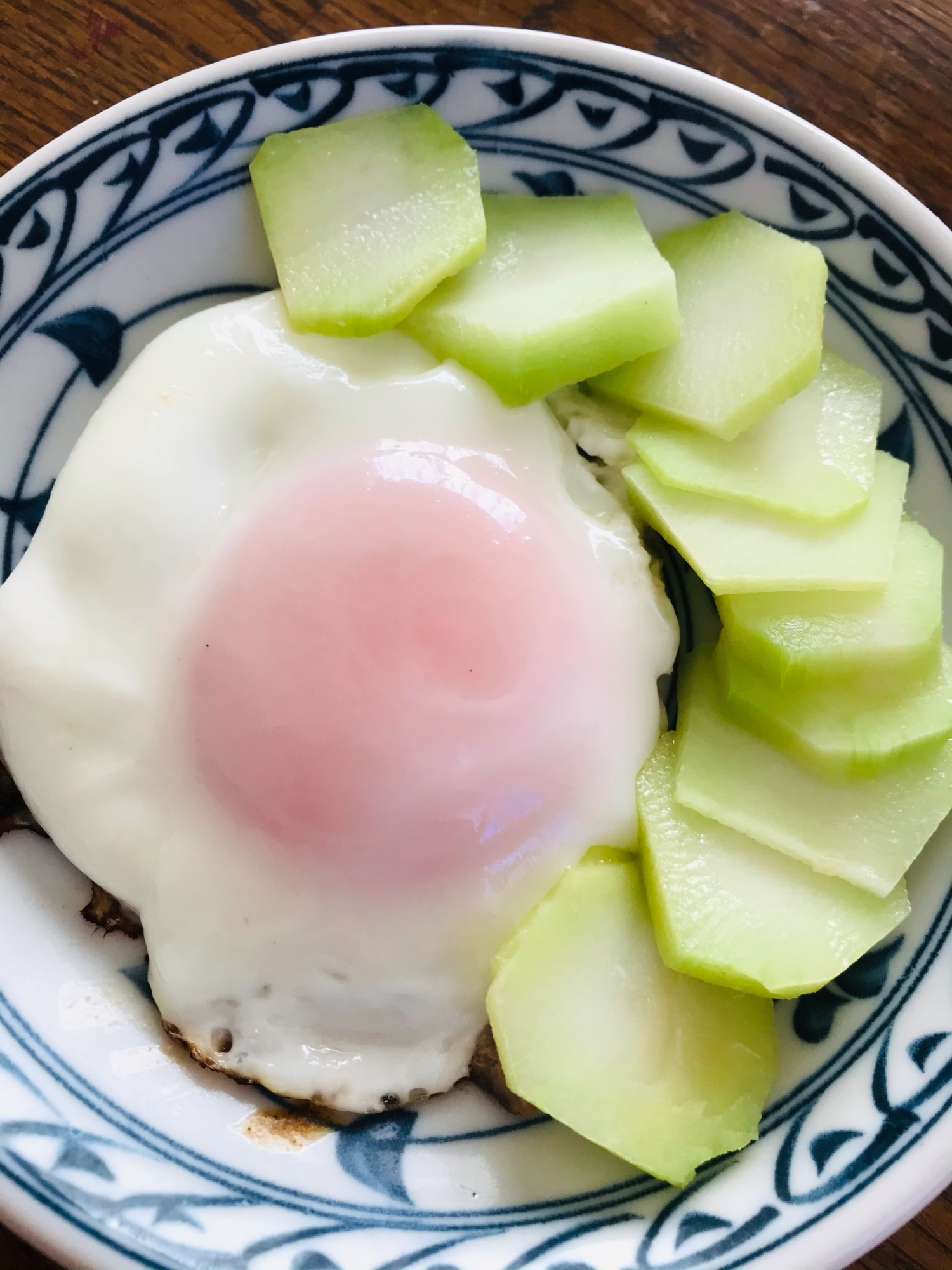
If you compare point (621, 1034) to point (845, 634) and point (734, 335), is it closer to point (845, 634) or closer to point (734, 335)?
point (845, 634)

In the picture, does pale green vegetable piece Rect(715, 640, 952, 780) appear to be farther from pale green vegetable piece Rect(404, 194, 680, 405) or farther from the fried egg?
pale green vegetable piece Rect(404, 194, 680, 405)

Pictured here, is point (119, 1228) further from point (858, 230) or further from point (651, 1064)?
point (858, 230)

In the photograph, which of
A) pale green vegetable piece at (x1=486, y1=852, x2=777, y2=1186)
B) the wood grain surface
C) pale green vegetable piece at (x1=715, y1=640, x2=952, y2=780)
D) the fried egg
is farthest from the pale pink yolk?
the wood grain surface

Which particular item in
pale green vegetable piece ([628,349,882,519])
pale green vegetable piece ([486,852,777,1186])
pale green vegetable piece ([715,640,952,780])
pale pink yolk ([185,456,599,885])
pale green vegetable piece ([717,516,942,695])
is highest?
pale green vegetable piece ([628,349,882,519])

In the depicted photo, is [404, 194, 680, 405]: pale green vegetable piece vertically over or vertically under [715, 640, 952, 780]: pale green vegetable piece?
over

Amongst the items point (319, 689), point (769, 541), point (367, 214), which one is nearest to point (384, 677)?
point (319, 689)

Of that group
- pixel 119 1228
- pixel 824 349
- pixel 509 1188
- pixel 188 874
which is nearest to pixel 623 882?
pixel 509 1188

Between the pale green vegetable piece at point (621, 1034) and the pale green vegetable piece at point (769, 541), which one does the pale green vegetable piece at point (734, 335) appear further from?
the pale green vegetable piece at point (621, 1034)
